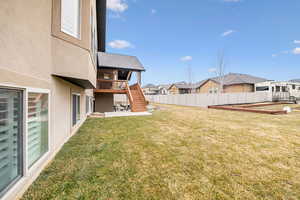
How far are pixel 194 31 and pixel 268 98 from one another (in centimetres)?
1849

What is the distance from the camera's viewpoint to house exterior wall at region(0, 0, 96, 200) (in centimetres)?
178

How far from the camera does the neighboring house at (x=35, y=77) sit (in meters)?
1.80

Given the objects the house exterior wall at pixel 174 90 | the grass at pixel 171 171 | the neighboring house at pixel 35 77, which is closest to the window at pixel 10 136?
the neighboring house at pixel 35 77

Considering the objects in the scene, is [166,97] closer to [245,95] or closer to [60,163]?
[245,95]

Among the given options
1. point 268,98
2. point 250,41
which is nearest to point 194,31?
point 250,41

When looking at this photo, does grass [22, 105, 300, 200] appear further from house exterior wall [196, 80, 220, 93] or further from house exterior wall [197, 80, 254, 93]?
house exterior wall [196, 80, 220, 93]

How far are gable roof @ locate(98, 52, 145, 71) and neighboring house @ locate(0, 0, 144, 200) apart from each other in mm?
8734

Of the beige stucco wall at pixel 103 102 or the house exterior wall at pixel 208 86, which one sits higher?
the house exterior wall at pixel 208 86

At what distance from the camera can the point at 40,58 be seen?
264 centimetres

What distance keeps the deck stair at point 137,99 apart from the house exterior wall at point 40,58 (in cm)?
679

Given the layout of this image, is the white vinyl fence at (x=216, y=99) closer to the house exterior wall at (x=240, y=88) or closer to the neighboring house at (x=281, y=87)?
the neighboring house at (x=281, y=87)

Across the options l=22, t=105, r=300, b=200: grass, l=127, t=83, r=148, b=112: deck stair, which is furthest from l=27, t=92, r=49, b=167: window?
l=127, t=83, r=148, b=112: deck stair

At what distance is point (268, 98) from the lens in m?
23.3

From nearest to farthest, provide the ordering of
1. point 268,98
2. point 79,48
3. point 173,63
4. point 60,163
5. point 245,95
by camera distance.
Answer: point 60,163, point 79,48, point 245,95, point 268,98, point 173,63
